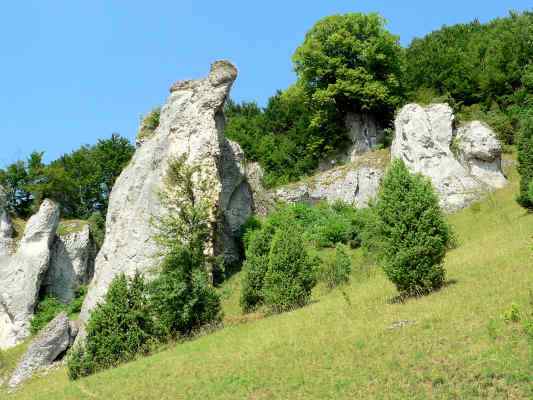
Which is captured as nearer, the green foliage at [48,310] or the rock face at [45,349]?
the rock face at [45,349]

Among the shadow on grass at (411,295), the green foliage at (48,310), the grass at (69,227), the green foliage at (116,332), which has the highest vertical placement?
the grass at (69,227)

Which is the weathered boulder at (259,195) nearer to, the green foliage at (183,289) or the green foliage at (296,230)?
the green foliage at (296,230)

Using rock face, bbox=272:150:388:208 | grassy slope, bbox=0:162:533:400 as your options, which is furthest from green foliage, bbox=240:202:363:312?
grassy slope, bbox=0:162:533:400

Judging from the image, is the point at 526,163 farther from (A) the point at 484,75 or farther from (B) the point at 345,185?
(A) the point at 484,75

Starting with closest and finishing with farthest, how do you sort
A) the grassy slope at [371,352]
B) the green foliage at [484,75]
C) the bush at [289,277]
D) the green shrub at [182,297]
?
the grassy slope at [371,352]
the bush at [289,277]
the green shrub at [182,297]
the green foliage at [484,75]

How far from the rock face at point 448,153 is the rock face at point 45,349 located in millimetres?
19087

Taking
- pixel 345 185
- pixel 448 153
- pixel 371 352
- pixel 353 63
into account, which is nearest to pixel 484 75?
pixel 353 63

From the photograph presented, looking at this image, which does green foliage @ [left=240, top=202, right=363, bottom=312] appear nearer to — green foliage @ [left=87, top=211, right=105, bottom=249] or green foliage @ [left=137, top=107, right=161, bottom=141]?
green foliage @ [left=137, top=107, right=161, bottom=141]

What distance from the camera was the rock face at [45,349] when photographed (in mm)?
26016

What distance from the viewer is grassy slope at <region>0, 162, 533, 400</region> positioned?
10.8 m

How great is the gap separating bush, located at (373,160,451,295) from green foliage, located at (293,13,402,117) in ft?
79.2

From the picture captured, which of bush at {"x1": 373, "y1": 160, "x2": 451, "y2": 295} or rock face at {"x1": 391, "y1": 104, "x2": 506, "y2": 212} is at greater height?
rock face at {"x1": 391, "y1": 104, "x2": 506, "y2": 212}

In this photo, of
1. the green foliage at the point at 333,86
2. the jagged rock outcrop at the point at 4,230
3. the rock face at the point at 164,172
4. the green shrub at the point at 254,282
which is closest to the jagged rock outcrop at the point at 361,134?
the green foliage at the point at 333,86

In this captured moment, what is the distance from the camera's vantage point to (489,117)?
1501 inches
